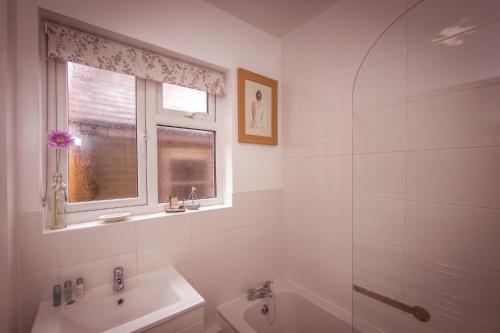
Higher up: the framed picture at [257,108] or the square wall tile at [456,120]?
the framed picture at [257,108]

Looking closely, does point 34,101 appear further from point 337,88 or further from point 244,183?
point 337,88

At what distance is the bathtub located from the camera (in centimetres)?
138

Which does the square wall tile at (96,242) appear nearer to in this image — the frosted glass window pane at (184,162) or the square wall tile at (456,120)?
the frosted glass window pane at (184,162)

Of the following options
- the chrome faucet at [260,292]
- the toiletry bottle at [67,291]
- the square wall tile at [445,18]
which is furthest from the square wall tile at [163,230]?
the square wall tile at [445,18]

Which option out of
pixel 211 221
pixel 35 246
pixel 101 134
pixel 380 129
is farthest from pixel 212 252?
pixel 380 129

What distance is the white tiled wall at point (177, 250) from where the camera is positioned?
0.95m

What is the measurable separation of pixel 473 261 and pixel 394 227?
28cm

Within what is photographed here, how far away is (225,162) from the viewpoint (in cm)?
167

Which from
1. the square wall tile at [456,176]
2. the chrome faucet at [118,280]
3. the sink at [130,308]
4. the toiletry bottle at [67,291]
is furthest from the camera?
the chrome faucet at [118,280]

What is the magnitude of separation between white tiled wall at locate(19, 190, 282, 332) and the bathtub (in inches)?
4.4

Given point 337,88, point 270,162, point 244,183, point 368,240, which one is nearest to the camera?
point 368,240

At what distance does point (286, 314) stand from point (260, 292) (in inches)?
12.1

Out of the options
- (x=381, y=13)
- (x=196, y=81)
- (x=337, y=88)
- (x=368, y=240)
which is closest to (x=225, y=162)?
(x=196, y=81)

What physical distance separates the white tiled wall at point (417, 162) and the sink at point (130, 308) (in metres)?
0.89
